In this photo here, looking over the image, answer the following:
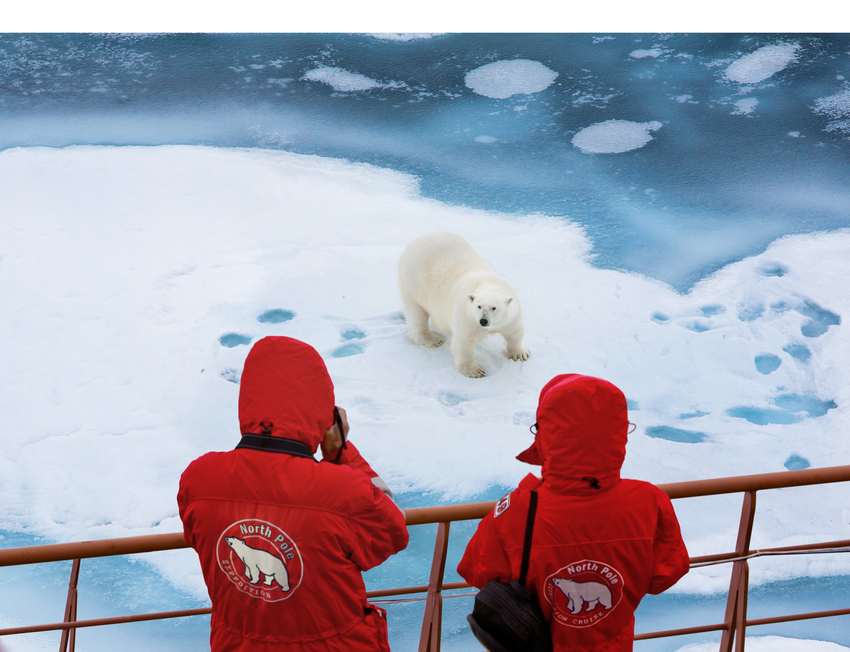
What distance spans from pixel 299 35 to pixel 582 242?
6.70 feet

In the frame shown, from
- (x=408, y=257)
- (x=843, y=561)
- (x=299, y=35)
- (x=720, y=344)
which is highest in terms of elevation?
(x=299, y=35)

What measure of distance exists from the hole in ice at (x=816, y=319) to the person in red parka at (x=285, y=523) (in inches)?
117

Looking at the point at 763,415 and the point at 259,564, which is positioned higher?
the point at 259,564

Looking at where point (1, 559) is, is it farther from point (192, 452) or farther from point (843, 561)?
point (843, 561)

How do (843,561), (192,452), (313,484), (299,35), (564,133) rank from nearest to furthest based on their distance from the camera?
(313,484) < (843,561) < (192,452) < (564,133) < (299,35)

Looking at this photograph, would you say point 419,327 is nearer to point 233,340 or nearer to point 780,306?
point 233,340

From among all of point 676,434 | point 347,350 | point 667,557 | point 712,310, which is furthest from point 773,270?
point 667,557

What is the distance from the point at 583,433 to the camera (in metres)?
1.25

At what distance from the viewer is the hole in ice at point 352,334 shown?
3799mm

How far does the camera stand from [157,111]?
4.86m

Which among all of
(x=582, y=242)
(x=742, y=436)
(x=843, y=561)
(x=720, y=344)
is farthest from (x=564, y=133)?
(x=843, y=561)

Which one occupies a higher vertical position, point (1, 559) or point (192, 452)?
point (1, 559)

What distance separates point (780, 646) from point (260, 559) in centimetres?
214

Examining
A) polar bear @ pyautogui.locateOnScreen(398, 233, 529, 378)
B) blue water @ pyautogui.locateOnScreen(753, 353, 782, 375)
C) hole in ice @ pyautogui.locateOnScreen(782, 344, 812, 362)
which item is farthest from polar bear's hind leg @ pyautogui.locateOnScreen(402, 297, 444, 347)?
hole in ice @ pyautogui.locateOnScreen(782, 344, 812, 362)
